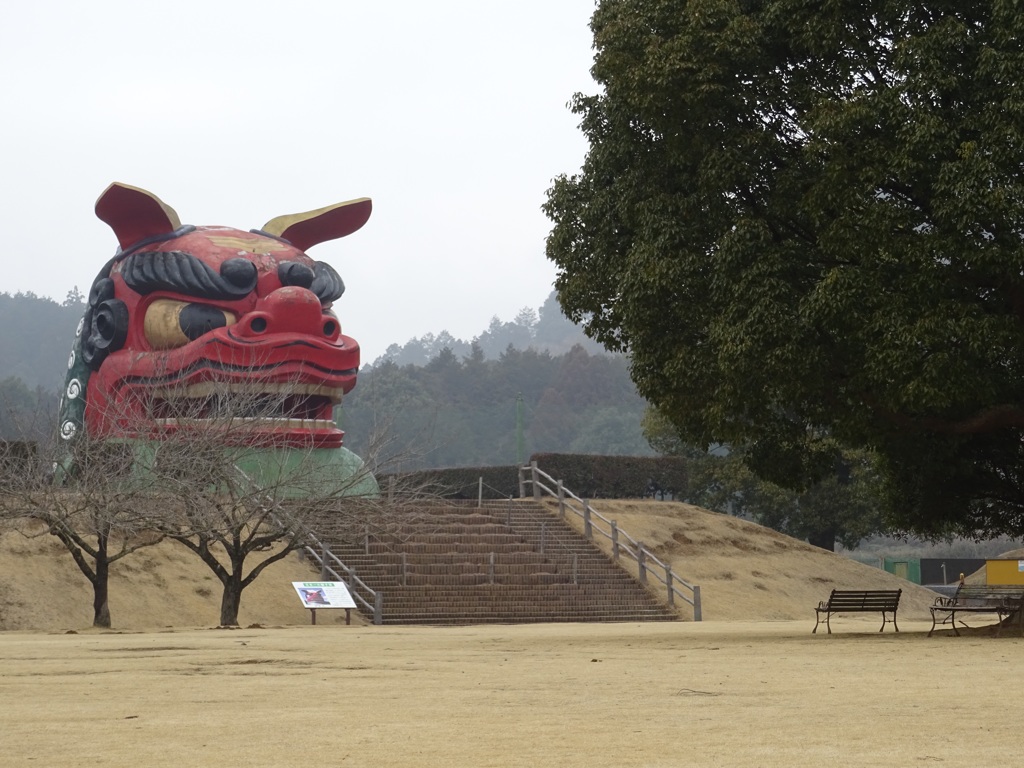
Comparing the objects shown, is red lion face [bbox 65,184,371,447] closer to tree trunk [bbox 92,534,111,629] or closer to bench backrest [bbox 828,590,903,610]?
tree trunk [bbox 92,534,111,629]

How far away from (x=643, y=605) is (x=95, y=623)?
10684mm

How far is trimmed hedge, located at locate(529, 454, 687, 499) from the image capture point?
1591 inches

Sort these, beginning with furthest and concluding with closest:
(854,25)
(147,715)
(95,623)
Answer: (95,623) → (854,25) → (147,715)

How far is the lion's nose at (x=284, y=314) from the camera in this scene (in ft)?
109

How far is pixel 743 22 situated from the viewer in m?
16.8

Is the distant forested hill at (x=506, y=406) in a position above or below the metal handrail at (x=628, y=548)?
above

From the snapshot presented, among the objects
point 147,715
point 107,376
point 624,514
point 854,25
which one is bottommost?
point 147,715

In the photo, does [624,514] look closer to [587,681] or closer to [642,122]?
[642,122]

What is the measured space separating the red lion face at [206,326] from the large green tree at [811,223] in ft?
48.4

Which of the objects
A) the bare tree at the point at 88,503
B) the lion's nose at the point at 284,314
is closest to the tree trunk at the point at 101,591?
the bare tree at the point at 88,503

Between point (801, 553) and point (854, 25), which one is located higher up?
point (854, 25)

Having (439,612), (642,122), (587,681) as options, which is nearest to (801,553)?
(439,612)

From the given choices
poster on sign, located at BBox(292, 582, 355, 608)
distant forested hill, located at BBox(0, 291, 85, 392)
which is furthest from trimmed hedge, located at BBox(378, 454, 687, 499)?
distant forested hill, located at BBox(0, 291, 85, 392)

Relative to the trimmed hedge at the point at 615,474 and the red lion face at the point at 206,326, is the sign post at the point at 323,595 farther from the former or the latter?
the trimmed hedge at the point at 615,474
